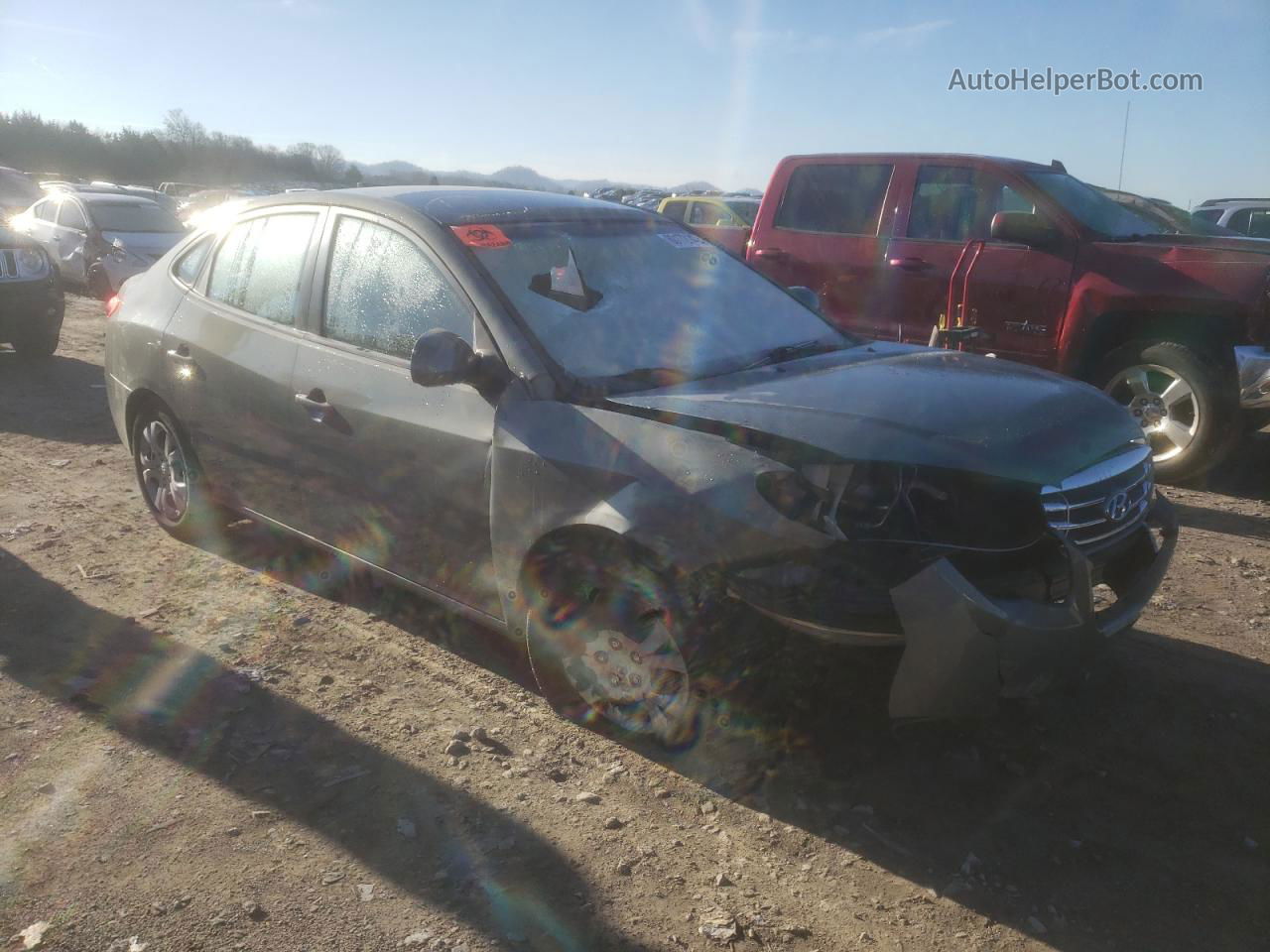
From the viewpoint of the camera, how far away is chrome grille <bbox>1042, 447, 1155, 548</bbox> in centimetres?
302

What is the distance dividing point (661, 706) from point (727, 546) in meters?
0.67

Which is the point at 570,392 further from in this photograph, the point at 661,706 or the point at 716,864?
the point at 716,864

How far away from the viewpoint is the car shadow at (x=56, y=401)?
7680 mm

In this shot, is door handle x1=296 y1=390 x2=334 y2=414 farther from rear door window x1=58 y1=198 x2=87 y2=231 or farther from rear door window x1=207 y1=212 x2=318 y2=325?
rear door window x1=58 y1=198 x2=87 y2=231

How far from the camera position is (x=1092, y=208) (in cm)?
706

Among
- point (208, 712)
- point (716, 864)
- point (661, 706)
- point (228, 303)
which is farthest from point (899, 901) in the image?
point (228, 303)

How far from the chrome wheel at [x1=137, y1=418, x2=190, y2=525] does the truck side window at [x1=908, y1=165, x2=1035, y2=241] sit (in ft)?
16.4

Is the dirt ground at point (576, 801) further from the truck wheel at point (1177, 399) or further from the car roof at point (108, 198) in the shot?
the car roof at point (108, 198)

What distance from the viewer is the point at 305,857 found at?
2883 mm

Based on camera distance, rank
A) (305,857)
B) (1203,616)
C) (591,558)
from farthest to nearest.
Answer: (1203,616), (591,558), (305,857)

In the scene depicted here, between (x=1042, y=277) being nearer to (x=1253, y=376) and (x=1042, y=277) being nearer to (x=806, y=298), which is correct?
(x=1253, y=376)

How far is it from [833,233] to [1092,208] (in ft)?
5.74

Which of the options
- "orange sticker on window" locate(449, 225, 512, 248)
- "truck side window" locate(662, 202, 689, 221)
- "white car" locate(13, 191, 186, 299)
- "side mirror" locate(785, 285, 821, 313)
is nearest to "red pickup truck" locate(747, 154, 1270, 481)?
"side mirror" locate(785, 285, 821, 313)

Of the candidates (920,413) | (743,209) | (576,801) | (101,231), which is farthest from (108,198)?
(920,413)
